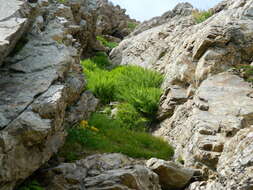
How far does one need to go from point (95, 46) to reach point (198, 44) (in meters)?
A: 7.55

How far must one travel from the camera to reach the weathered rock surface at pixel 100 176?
18.9 feet

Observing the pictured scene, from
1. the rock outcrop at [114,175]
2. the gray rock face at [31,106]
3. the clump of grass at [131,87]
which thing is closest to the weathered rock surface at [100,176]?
the rock outcrop at [114,175]

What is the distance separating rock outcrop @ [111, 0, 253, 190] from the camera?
6453mm

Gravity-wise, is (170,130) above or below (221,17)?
below

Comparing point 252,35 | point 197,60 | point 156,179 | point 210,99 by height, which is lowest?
point 156,179

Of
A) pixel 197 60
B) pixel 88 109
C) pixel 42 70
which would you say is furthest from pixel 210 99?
pixel 42 70

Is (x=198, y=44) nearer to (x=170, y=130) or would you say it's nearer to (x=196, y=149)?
(x=170, y=130)

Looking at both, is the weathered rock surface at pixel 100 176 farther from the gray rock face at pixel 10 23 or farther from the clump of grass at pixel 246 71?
the clump of grass at pixel 246 71

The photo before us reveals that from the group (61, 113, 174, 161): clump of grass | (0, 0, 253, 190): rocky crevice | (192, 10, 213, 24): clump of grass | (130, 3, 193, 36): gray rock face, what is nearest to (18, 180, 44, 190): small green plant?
(0, 0, 253, 190): rocky crevice

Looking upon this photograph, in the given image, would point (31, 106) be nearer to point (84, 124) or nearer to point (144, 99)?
point (84, 124)

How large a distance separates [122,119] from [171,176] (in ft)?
12.9

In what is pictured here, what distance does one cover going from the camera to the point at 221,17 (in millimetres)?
12281

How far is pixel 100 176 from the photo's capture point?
5.96m

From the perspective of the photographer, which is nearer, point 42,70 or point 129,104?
point 42,70
